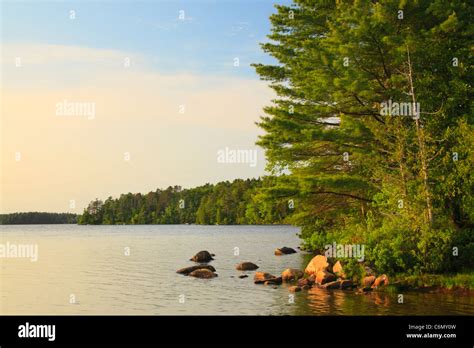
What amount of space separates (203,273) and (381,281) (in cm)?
1223

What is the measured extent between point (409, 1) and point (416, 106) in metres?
4.97

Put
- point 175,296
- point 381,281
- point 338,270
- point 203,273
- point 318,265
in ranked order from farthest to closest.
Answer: point 203,273, point 318,265, point 338,270, point 175,296, point 381,281

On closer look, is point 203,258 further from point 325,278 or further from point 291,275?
point 325,278

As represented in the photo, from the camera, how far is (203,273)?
108 ft

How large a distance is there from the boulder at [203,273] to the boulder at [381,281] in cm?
1136

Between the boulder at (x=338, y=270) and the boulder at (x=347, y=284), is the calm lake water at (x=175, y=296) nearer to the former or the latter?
the boulder at (x=347, y=284)

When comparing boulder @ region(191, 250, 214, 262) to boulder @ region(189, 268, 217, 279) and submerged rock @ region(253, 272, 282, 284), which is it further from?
submerged rock @ region(253, 272, 282, 284)

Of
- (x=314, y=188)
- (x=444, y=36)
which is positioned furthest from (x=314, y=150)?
(x=444, y=36)

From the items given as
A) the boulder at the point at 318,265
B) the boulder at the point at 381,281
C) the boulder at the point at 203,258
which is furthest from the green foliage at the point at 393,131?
the boulder at the point at 203,258

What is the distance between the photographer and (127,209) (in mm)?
196750

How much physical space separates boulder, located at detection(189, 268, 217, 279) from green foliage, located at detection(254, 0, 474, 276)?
7.14 m

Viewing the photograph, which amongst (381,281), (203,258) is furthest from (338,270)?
(203,258)
